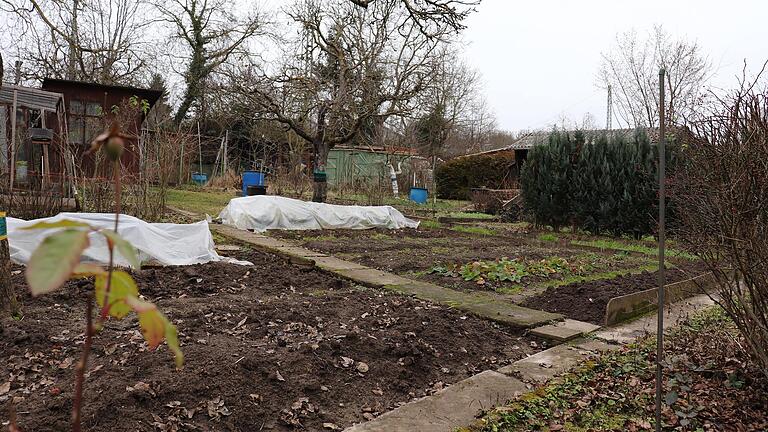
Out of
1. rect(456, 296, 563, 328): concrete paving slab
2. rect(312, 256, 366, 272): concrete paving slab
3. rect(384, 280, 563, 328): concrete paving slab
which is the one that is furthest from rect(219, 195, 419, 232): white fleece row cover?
rect(456, 296, 563, 328): concrete paving slab

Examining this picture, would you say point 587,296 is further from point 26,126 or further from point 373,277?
point 26,126

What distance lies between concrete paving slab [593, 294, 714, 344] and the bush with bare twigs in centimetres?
130

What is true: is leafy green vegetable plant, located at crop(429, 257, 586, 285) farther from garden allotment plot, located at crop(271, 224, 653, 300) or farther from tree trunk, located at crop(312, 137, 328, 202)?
tree trunk, located at crop(312, 137, 328, 202)

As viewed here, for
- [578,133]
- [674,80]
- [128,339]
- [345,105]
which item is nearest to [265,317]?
[128,339]

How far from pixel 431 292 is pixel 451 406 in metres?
2.84

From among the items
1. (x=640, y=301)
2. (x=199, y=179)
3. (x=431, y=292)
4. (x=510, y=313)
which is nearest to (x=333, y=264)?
(x=431, y=292)

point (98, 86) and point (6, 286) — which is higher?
point (98, 86)

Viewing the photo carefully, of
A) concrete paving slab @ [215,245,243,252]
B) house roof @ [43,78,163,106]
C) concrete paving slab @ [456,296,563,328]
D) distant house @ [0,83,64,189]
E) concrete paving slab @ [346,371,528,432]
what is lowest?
concrete paving slab @ [346,371,528,432]

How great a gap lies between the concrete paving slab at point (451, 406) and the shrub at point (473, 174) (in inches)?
756

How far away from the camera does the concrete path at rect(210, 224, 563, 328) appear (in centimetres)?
490

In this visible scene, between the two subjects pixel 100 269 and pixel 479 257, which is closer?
pixel 100 269

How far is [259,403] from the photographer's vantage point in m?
2.88

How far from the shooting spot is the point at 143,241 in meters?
6.33

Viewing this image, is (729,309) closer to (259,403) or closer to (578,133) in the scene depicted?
(259,403)
